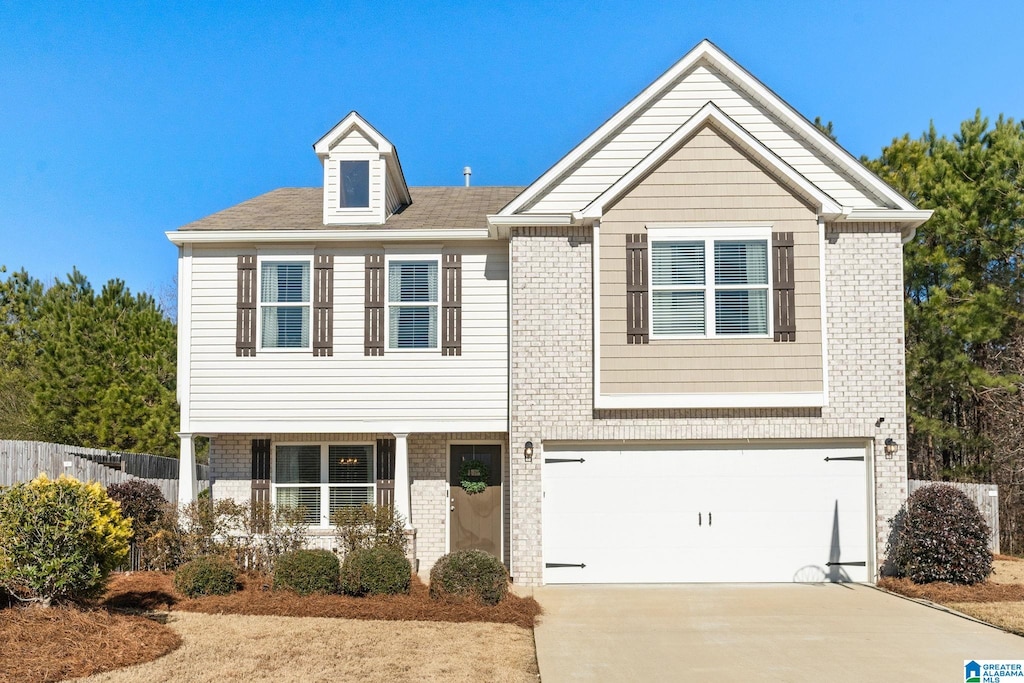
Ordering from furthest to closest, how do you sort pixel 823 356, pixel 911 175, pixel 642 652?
pixel 911 175, pixel 823 356, pixel 642 652

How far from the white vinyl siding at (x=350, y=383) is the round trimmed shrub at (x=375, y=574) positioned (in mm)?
2748

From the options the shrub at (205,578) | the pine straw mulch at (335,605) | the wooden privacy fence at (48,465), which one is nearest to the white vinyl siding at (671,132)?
the pine straw mulch at (335,605)

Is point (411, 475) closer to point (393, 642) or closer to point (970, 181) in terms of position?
point (393, 642)

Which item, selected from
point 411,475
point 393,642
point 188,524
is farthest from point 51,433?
point 393,642

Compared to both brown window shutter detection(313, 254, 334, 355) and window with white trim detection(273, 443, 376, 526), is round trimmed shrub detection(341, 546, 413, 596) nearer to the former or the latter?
window with white trim detection(273, 443, 376, 526)

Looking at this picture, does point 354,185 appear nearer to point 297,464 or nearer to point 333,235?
point 333,235

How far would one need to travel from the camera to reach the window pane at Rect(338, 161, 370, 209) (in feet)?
52.7

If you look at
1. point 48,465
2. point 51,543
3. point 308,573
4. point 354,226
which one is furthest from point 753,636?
point 48,465

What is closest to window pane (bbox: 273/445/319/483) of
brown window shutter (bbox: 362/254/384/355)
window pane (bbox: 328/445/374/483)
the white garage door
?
window pane (bbox: 328/445/374/483)

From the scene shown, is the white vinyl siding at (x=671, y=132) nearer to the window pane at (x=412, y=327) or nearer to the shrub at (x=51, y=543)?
the window pane at (x=412, y=327)

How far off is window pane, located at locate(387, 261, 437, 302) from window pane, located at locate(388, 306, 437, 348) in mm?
185

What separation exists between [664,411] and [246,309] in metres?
6.99

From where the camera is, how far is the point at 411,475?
1596 cm

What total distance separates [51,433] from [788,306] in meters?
18.2
